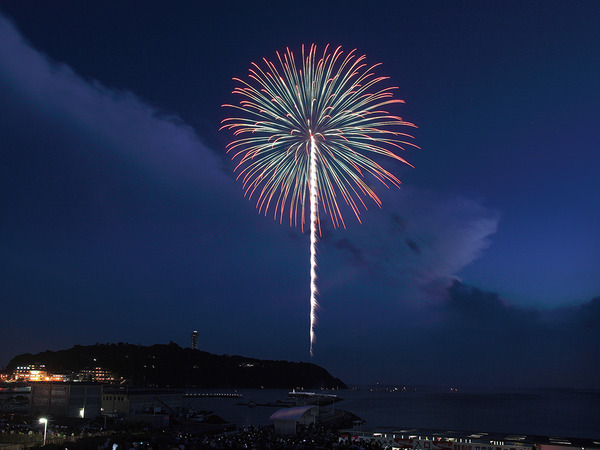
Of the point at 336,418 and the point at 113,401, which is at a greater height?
the point at 113,401

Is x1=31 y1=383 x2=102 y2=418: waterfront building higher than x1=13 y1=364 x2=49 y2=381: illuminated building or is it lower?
higher

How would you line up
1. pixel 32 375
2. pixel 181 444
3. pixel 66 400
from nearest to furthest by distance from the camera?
1. pixel 181 444
2. pixel 66 400
3. pixel 32 375

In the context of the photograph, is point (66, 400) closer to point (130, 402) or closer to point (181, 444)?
point (130, 402)

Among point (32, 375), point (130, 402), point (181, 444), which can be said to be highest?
point (181, 444)

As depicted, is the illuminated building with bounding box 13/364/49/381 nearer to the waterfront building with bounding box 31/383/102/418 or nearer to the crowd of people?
the waterfront building with bounding box 31/383/102/418

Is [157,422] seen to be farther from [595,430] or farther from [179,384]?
[179,384]

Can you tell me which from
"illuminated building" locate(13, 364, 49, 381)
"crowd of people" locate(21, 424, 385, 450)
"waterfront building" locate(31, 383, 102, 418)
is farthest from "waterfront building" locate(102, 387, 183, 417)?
"illuminated building" locate(13, 364, 49, 381)

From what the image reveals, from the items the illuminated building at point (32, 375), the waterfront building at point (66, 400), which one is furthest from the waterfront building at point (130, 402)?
the illuminated building at point (32, 375)

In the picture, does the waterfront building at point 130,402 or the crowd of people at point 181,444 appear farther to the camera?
the waterfront building at point 130,402

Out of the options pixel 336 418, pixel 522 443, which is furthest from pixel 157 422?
pixel 336 418

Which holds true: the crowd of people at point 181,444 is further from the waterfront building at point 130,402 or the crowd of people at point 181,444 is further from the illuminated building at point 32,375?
the illuminated building at point 32,375

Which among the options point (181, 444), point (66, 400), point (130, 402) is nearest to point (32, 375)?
point (130, 402)
